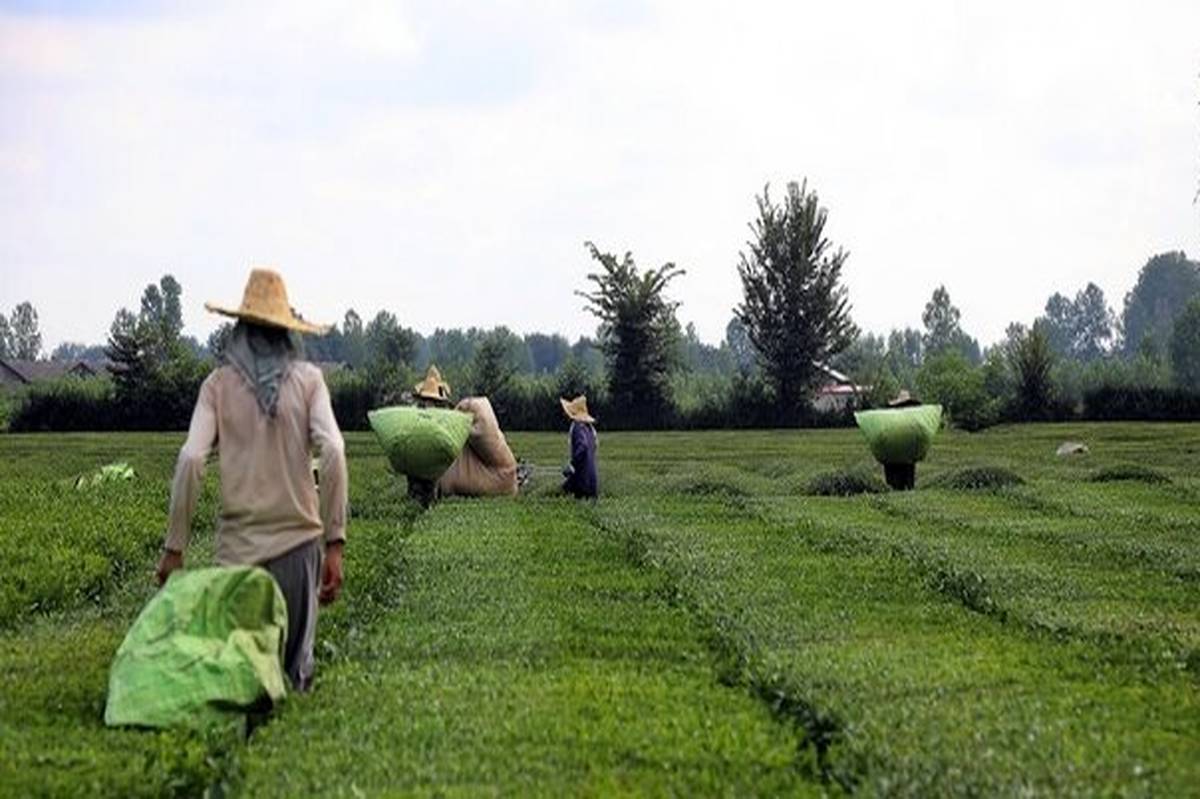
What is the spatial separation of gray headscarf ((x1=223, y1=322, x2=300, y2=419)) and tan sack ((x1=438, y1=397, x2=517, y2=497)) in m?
16.0

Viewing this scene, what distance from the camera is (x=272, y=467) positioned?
9.12 meters

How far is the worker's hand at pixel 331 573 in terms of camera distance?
913cm

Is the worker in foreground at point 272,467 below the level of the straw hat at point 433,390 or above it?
below

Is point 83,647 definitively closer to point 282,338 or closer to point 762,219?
point 282,338

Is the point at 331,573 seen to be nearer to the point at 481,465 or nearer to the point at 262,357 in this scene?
the point at 262,357

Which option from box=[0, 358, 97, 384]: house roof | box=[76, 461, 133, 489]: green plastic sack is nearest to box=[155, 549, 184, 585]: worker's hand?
box=[76, 461, 133, 489]: green plastic sack

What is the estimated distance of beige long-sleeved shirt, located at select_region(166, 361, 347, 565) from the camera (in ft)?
29.9

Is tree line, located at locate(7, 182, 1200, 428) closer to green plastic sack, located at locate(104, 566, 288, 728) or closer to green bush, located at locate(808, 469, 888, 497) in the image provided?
green bush, located at locate(808, 469, 888, 497)

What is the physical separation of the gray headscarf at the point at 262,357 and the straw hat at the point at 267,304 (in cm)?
9

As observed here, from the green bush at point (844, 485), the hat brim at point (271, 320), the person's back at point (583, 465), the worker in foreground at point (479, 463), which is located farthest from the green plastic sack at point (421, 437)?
the hat brim at point (271, 320)

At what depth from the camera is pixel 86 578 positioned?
14648mm

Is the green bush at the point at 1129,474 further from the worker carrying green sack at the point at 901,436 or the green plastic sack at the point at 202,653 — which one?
the green plastic sack at the point at 202,653

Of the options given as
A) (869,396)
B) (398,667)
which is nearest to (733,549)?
(398,667)

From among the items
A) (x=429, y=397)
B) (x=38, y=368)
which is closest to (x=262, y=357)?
(x=429, y=397)
